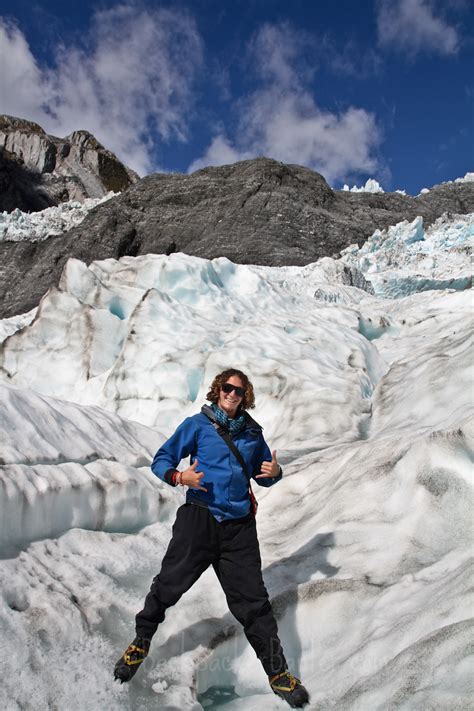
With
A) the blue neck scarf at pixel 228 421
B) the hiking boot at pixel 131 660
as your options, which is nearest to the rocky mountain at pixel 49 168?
the blue neck scarf at pixel 228 421

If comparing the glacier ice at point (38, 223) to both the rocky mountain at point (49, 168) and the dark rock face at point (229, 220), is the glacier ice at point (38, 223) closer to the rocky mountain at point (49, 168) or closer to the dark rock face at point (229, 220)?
the dark rock face at point (229, 220)

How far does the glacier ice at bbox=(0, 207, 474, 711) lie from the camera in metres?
1.92

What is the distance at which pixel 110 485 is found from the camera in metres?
3.30

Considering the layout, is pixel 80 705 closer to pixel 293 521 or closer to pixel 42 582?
pixel 42 582

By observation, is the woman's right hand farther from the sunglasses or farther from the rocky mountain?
the rocky mountain

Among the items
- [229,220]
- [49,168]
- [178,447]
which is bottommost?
[178,447]

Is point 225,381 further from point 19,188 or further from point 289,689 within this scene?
point 19,188

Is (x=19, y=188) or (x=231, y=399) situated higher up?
(x=19, y=188)

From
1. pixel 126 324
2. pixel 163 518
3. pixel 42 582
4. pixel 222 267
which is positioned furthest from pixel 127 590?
pixel 222 267

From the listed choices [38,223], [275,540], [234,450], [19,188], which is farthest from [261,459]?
[19,188]

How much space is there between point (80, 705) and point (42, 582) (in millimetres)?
684

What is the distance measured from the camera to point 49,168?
205ft

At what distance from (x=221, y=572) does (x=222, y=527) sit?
190 mm

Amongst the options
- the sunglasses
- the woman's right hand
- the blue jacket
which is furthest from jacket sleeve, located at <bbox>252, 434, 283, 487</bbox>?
the woman's right hand
